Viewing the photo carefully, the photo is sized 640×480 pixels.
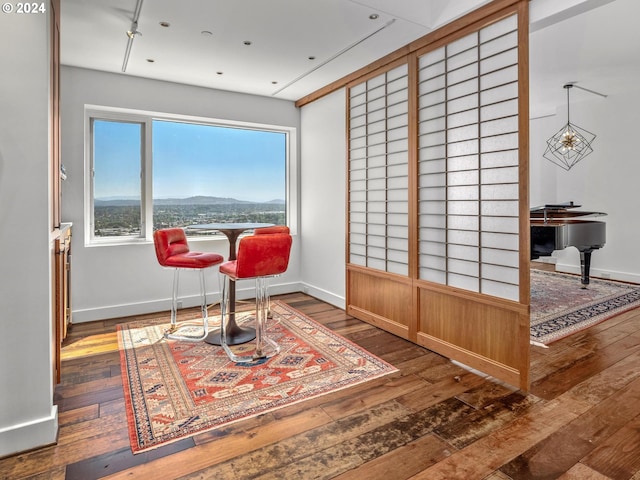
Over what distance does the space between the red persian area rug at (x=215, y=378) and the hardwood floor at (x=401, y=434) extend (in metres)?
0.10

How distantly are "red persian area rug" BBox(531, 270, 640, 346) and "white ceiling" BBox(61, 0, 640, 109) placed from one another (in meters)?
2.53

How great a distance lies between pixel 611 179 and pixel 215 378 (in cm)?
636

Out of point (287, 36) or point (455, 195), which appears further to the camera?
point (287, 36)

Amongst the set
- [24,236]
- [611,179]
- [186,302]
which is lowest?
[186,302]

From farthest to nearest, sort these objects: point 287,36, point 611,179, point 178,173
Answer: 1. point 611,179
2. point 178,173
3. point 287,36

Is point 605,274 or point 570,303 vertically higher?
point 605,274

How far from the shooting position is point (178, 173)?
440cm

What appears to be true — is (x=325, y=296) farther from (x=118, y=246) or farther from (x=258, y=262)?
(x=118, y=246)

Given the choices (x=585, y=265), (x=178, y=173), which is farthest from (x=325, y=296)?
(x=585, y=265)

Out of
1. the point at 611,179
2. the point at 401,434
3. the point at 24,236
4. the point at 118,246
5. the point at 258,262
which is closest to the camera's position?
the point at 24,236

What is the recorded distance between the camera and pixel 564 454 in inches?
69.1

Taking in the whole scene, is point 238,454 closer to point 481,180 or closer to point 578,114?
point 481,180

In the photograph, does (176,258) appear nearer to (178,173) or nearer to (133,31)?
(178,173)

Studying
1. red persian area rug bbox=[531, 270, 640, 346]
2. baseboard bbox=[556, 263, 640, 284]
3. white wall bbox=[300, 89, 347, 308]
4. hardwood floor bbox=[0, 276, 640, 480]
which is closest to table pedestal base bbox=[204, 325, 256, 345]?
hardwood floor bbox=[0, 276, 640, 480]
